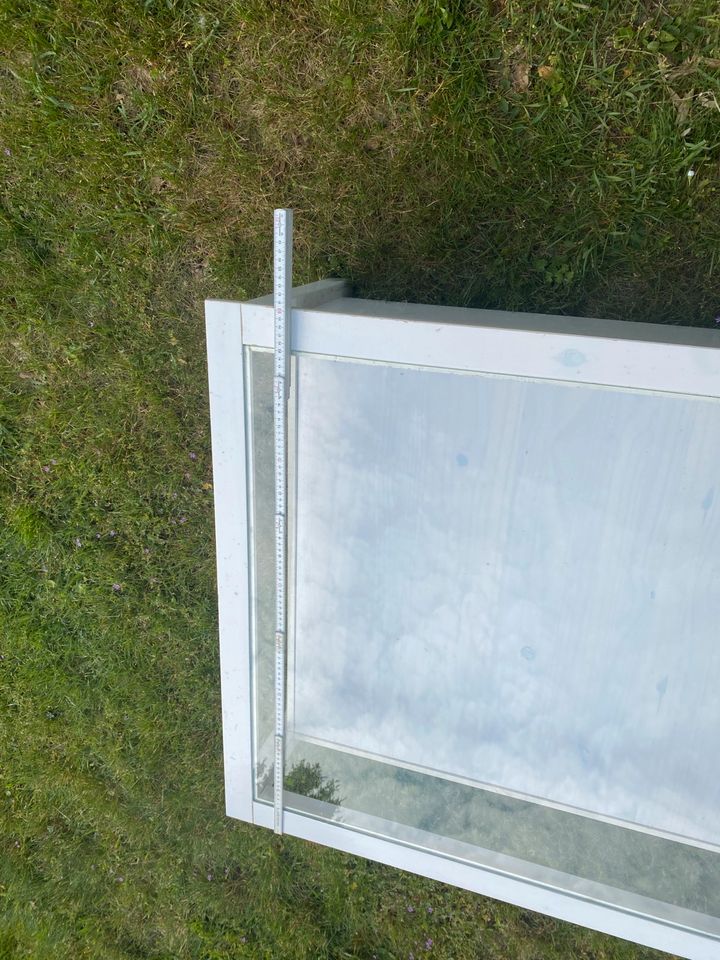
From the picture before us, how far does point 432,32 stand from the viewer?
2.03 m

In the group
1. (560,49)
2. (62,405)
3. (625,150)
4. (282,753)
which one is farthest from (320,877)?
(560,49)

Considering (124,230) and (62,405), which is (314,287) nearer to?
(124,230)

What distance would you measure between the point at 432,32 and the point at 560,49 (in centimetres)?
41

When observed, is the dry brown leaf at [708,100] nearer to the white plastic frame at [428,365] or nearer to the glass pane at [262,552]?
the white plastic frame at [428,365]

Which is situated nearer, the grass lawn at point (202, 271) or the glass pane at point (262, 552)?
the glass pane at point (262, 552)

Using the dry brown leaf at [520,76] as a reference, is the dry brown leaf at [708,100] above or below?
below

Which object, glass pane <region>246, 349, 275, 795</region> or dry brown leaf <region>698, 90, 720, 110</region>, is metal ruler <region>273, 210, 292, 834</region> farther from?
dry brown leaf <region>698, 90, 720, 110</region>

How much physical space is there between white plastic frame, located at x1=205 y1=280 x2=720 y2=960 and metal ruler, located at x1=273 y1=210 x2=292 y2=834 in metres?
0.04

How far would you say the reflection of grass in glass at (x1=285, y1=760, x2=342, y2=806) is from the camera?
191 centimetres

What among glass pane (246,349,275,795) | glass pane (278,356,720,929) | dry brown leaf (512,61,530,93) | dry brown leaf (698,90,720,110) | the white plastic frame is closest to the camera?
the white plastic frame

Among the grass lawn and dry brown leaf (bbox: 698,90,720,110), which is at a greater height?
dry brown leaf (bbox: 698,90,720,110)

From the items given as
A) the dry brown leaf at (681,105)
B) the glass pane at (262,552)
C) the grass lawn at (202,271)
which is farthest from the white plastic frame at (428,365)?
the dry brown leaf at (681,105)

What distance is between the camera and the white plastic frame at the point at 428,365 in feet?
4.63

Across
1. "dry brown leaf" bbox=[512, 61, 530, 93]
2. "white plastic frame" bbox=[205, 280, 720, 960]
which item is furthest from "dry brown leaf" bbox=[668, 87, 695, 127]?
"white plastic frame" bbox=[205, 280, 720, 960]
